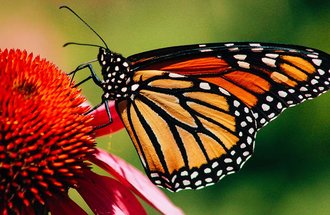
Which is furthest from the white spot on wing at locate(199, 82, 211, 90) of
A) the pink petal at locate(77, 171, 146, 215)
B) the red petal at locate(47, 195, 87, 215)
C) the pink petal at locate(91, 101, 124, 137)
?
the red petal at locate(47, 195, 87, 215)

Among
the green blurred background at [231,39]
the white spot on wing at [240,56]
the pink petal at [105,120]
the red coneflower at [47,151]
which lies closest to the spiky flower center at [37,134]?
the red coneflower at [47,151]

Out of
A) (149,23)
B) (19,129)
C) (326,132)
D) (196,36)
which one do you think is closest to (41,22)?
(149,23)

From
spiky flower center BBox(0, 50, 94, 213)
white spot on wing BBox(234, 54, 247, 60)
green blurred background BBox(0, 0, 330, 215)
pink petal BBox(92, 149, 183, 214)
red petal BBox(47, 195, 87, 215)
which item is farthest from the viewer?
green blurred background BBox(0, 0, 330, 215)

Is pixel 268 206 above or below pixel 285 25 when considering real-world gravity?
below

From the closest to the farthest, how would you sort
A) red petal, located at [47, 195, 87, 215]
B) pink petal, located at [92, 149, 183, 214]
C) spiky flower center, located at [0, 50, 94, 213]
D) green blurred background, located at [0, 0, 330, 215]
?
spiky flower center, located at [0, 50, 94, 213]
red petal, located at [47, 195, 87, 215]
pink petal, located at [92, 149, 183, 214]
green blurred background, located at [0, 0, 330, 215]

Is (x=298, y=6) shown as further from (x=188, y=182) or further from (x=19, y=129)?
(x=19, y=129)

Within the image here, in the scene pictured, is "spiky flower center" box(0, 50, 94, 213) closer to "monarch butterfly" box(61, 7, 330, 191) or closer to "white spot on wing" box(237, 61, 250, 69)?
"monarch butterfly" box(61, 7, 330, 191)

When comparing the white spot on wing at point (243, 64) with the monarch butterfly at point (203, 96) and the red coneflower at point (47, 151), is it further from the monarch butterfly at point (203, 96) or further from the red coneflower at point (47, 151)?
the red coneflower at point (47, 151)
